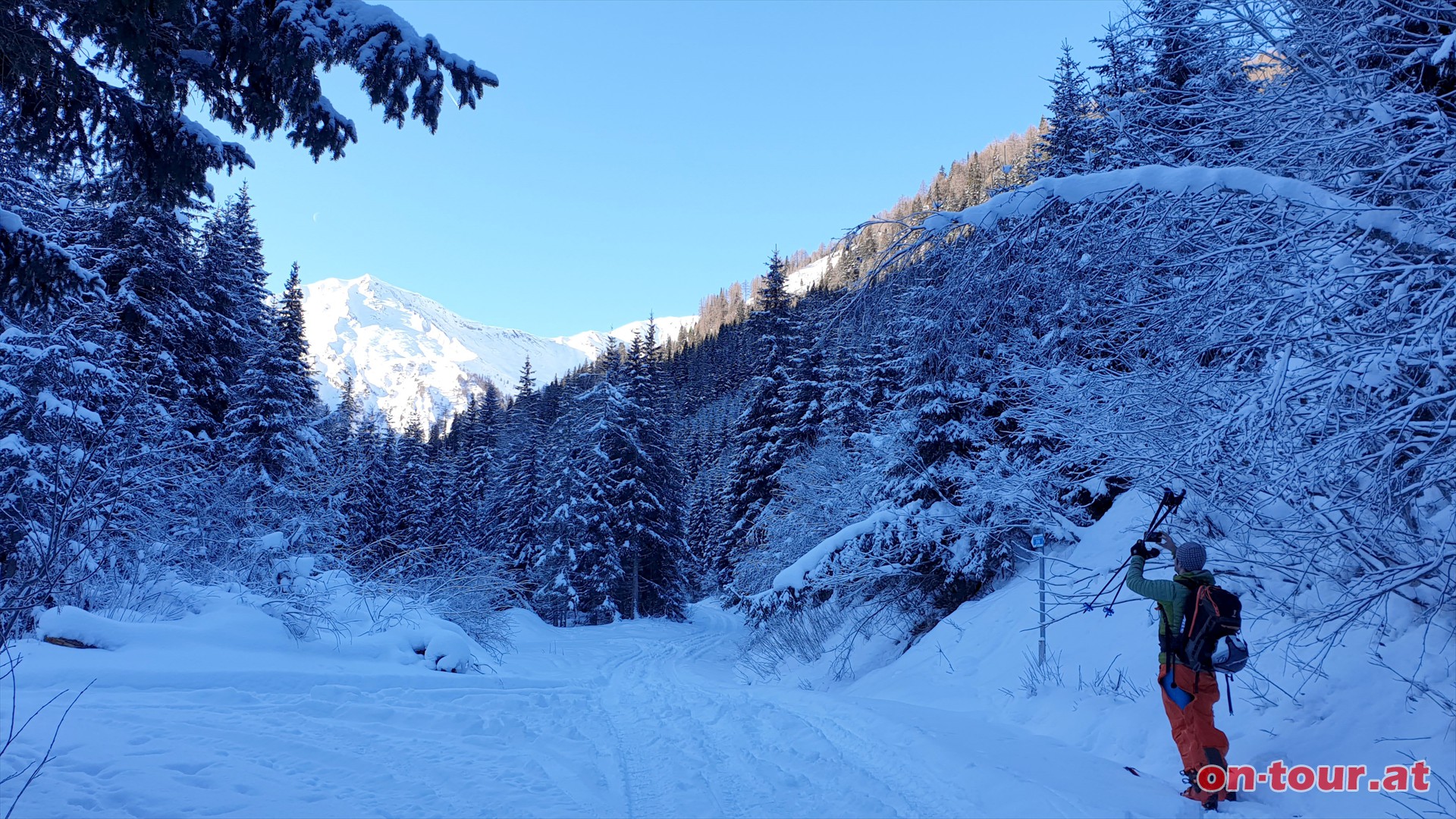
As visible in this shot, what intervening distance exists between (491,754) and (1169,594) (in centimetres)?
548

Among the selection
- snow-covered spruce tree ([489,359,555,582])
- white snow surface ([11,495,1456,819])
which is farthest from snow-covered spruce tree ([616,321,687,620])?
white snow surface ([11,495,1456,819])

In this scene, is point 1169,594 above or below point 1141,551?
below

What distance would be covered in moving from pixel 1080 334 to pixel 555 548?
26.2 meters

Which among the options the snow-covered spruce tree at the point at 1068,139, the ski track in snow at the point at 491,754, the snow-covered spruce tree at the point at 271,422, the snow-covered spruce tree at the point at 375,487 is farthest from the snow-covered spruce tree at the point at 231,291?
the snow-covered spruce tree at the point at 1068,139

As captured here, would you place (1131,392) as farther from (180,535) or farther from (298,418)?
(298,418)

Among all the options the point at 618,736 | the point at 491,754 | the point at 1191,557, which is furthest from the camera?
the point at 618,736

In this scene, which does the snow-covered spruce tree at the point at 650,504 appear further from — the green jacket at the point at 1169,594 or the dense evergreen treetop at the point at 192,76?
the green jacket at the point at 1169,594

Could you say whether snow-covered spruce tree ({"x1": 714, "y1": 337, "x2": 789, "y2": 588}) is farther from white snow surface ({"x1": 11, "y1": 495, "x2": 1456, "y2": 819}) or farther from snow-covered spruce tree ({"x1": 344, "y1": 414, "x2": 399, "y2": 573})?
snow-covered spruce tree ({"x1": 344, "y1": 414, "x2": 399, "y2": 573})

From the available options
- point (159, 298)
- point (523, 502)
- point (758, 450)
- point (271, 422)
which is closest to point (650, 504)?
point (758, 450)

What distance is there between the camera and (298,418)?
74.7 feet

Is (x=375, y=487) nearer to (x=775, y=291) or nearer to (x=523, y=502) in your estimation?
(x=523, y=502)

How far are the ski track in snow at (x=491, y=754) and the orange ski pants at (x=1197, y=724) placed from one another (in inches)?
12.0

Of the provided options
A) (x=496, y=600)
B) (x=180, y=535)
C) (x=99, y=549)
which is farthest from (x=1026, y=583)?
(x=180, y=535)

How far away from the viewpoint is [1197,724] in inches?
191
